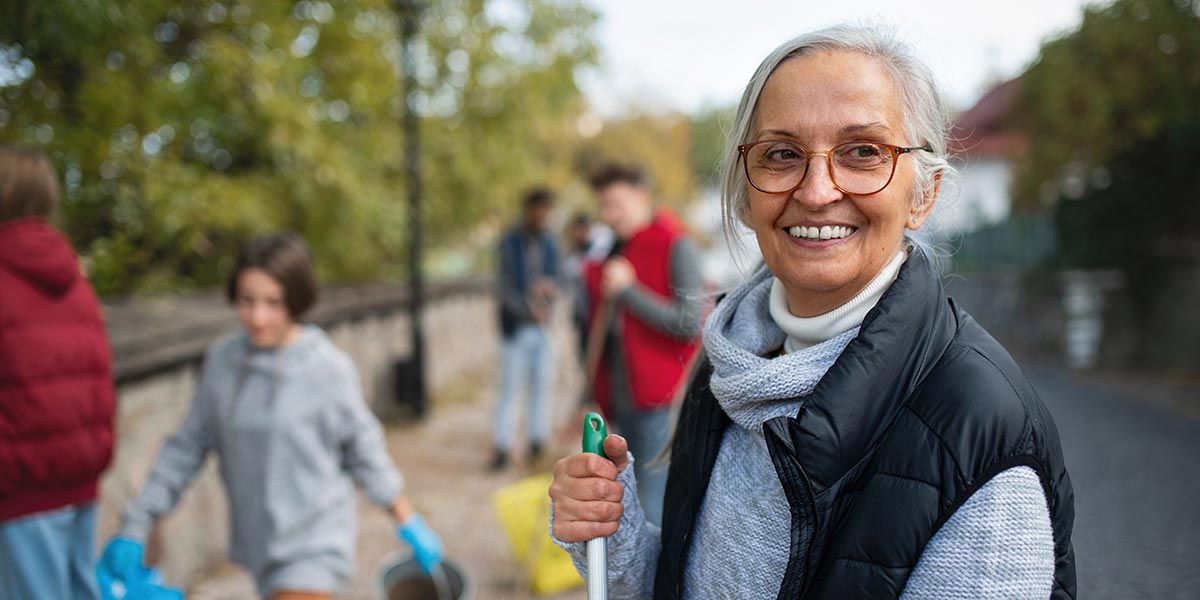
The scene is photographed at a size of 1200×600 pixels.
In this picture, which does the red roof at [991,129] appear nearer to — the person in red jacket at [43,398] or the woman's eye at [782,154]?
the woman's eye at [782,154]

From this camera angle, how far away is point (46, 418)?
2.36m

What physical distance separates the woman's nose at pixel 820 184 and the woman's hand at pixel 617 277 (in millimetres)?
2746

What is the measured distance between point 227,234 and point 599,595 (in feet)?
17.7

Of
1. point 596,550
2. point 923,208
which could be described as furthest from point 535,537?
point 923,208

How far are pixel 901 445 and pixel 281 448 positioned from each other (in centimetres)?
199

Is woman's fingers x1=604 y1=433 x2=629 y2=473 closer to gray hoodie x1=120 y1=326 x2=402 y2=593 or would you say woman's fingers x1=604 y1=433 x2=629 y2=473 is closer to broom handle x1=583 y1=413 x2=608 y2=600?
broom handle x1=583 y1=413 x2=608 y2=600

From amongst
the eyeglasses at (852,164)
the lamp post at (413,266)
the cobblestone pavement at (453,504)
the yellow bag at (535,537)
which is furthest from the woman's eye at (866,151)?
the lamp post at (413,266)

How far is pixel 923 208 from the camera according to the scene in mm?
1322

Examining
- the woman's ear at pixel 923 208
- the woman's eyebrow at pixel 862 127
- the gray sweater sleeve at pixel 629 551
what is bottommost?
the gray sweater sleeve at pixel 629 551

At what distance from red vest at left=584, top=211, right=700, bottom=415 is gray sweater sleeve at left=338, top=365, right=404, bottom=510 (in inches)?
59.2

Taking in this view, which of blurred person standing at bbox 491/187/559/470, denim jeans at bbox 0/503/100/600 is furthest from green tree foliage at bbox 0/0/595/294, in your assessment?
denim jeans at bbox 0/503/100/600

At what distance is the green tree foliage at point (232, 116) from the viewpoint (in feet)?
12.4

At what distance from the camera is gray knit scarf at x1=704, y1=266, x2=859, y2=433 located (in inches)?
47.6

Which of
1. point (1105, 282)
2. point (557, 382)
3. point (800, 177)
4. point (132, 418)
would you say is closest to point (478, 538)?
point (132, 418)
